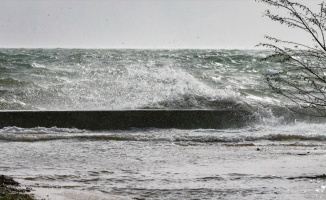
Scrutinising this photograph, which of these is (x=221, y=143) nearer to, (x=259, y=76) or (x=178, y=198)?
(x=178, y=198)

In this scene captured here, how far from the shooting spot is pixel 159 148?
969 centimetres

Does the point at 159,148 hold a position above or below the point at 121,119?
below

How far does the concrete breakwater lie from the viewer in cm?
1202

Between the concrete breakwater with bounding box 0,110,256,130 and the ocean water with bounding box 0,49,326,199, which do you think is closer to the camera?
the ocean water with bounding box 0,49,326,199

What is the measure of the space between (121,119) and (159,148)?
9.11 ft

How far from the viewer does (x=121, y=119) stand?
1238 centimetres

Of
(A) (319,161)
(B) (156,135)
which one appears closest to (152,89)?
(B) (156,135)

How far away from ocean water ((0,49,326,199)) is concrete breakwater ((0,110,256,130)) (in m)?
0.25

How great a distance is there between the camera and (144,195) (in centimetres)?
596

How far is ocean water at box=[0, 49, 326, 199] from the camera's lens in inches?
249

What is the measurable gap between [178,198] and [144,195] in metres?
0.29

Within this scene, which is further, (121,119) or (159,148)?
(121,119)

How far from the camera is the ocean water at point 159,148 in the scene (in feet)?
20.8

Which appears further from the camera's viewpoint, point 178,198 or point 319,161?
point 319,161
